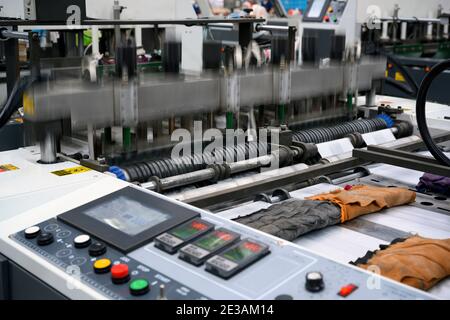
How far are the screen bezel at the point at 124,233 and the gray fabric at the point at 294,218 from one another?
279 mm

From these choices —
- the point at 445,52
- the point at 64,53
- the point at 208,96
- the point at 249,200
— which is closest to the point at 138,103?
the point at 208,96

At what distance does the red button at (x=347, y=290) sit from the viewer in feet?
3.34

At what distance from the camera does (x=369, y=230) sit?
1664 millimetres

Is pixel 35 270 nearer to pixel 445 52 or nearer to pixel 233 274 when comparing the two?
pixel 233 274

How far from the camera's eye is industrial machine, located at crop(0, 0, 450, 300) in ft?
3.64

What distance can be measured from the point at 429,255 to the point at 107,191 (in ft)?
2.68

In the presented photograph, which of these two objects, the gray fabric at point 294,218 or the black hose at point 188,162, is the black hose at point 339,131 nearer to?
the black hose at point 188,162

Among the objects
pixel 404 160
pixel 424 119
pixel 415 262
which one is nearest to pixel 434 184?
pixel 404 160

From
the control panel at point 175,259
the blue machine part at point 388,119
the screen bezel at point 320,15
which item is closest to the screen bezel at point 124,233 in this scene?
the control panel at point 175,259

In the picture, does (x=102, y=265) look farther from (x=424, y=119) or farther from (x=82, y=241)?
(x=424, y=119)

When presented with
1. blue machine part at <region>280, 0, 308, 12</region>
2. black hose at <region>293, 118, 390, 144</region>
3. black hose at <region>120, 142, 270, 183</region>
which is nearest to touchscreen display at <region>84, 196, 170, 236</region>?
black hose at <region>120, 142, 270, 183</region>

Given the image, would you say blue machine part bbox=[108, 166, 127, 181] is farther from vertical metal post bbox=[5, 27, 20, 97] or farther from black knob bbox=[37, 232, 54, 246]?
vertical metal post bbox=[5, 27, 20, 97]

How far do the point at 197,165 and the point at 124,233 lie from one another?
0.72 m

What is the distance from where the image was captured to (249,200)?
1915mm
